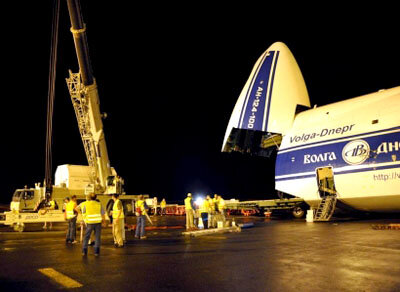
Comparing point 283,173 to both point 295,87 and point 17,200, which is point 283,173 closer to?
point 295,87

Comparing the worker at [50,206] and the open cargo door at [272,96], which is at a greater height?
the open cargo door at [272,96]

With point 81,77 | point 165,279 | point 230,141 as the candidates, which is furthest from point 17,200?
point 165,279

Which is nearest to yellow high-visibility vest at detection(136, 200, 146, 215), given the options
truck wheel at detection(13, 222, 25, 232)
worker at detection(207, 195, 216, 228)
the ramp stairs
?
worker at detection(207, 195, 216, 228)

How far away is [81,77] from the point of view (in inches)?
851

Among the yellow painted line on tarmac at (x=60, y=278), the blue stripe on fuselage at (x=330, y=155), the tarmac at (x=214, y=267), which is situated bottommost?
the tarmac at (x=214, y=267)

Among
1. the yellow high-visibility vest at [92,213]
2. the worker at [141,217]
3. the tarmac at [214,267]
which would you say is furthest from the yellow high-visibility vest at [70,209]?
the yellow high-visibility vest at [92,213]

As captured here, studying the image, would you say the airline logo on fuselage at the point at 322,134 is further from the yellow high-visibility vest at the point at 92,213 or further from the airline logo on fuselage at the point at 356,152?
the yellow high-visibility vest at the point at 92,213

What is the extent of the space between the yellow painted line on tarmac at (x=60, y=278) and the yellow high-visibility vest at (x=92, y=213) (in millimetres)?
2174

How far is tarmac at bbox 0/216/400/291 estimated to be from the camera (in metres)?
6.11

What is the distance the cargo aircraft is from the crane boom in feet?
27.2

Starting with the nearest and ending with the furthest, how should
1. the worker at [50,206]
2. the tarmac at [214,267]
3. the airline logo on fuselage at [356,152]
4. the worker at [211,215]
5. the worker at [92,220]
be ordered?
the tarmac at [214,267]
the worker at [92,220]
the airline logo on fuselage at [356,152]
the worker at [211,215]
the worker at [50,206]

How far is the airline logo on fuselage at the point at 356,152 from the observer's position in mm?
18297

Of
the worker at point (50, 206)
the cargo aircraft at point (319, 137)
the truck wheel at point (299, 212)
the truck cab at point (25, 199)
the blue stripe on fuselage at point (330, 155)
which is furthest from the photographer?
the truck wheel at point (299, 212)

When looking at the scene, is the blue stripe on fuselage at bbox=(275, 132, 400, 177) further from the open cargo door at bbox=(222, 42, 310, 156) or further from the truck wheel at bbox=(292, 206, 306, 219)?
the truck wheel at bbox=(292, 206, 306, 219)
